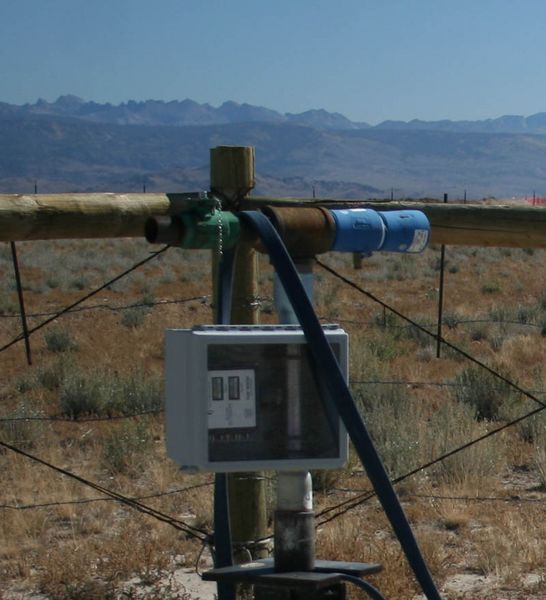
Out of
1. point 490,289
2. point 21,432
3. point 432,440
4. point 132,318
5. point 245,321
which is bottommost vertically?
point 490,289

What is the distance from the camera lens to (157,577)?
16.8ft

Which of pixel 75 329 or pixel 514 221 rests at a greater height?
pixel 514 221

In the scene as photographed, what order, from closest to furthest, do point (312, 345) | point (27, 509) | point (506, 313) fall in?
1. point (312, 345)
2. point (27, 509)
3. point (506, 313)

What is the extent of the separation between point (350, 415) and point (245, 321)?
6.45ft

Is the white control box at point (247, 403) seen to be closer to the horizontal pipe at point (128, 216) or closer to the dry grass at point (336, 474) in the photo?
the horizontal pipe at point (128, 216)

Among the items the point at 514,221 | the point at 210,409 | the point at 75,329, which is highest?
the point at 514,221

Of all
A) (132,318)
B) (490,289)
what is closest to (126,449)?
(132,318)

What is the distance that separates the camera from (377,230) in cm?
325

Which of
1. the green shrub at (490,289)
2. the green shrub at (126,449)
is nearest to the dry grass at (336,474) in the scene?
the green shrub at (126,449)

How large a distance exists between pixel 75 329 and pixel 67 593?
11.3 metres

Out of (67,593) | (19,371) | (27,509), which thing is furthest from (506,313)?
(67,593)

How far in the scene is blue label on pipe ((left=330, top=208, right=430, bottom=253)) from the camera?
3.21m

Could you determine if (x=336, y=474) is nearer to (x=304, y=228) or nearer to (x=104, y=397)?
(x=104, y=397)

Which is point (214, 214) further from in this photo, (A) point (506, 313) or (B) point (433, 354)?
(A) point (506, 313)
